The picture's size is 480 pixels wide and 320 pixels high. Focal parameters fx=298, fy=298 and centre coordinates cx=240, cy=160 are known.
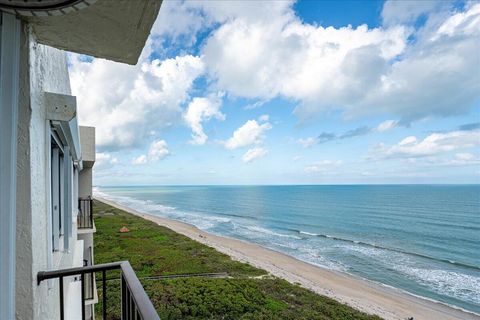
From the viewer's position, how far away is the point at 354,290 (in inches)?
551

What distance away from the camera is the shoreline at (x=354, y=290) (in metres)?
11.9

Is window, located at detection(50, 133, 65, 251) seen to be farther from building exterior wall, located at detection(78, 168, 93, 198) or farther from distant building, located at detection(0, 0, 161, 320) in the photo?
building exterior wall, located at detection(78, 168, 93, 198)

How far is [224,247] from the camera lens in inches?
848

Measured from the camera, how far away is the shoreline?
11.9 metres

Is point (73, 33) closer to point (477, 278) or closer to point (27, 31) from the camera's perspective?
point (27, 31)

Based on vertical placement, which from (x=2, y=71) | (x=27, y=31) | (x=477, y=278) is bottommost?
(x=477, y=278)

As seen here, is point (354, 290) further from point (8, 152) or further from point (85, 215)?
point (8, 152)

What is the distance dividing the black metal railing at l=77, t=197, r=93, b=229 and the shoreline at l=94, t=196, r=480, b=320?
10267mm

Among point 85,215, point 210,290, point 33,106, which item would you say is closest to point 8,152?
point 33,106

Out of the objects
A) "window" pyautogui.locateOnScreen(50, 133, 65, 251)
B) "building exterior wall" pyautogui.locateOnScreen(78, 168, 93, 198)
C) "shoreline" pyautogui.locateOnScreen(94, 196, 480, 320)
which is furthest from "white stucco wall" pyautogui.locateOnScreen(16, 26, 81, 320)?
"shoreline" pyautogui.locateOnScreen(94, 196, 480, 320)

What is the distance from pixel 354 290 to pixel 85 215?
12288mm

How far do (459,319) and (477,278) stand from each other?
622 cm

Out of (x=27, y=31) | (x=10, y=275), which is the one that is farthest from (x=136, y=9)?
(x=10, y=275)

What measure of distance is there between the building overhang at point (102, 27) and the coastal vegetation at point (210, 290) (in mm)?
9753
